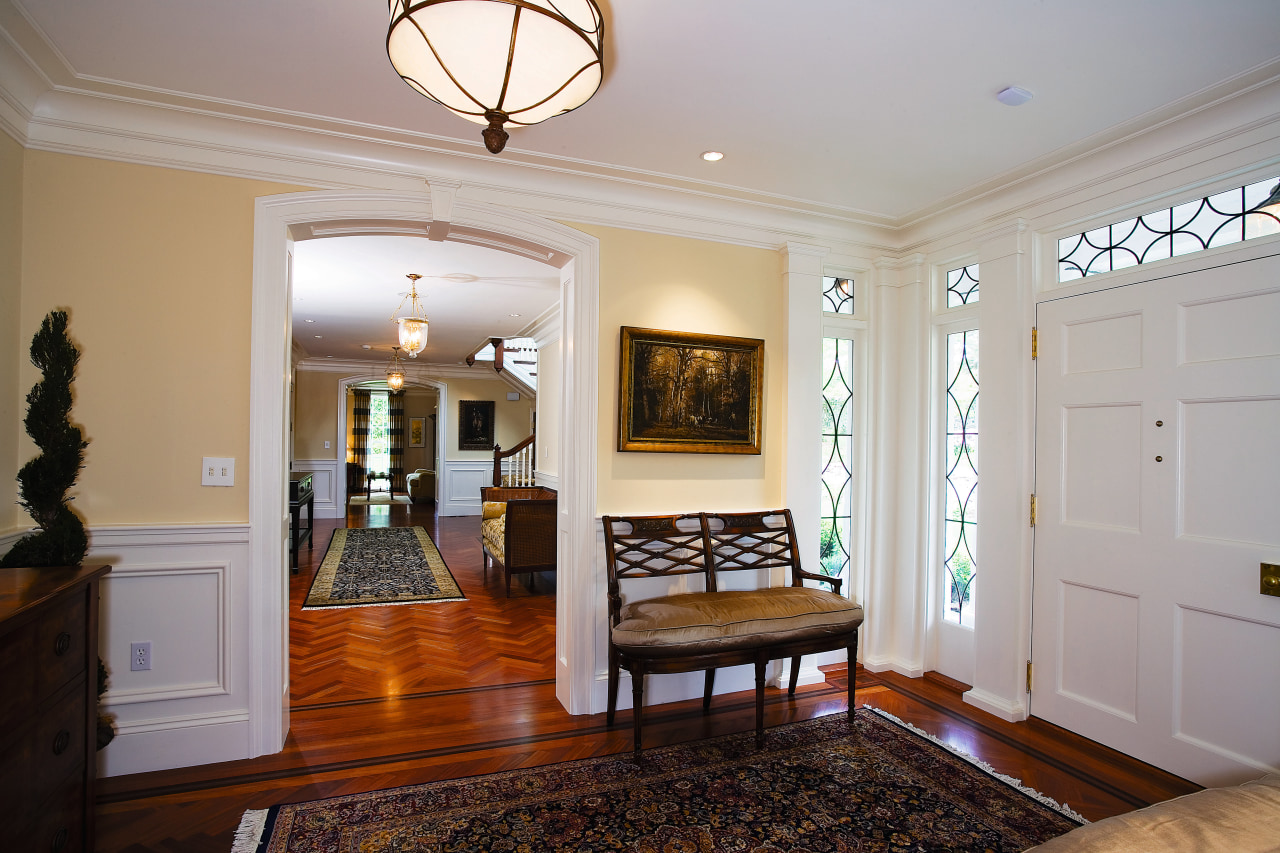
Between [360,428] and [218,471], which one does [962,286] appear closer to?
[218,471]

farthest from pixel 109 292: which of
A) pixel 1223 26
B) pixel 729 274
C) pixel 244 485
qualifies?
pixel 1223 26

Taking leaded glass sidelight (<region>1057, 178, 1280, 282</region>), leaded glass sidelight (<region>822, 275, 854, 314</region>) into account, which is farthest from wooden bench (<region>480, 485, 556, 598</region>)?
leaded glass sidelight (<region>1057, 178, 1280, 282</region>)

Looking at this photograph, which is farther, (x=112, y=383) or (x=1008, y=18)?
(x=112, y=383)

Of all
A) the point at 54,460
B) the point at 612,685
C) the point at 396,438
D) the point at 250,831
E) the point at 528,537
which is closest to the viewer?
the point at 250,831

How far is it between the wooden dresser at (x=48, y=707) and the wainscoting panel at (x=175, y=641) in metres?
0.58

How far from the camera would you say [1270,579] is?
2381mm

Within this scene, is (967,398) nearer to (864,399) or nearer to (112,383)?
(864,399)

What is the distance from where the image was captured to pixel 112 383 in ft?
8.61

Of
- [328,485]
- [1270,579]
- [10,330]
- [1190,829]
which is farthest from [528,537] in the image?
[328,485]

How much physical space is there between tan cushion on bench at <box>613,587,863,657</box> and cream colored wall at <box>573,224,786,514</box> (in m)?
0.57

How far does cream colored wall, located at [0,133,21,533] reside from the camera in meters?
2.38

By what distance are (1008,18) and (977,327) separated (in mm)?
1884

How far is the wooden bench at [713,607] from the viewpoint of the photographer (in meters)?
2.80

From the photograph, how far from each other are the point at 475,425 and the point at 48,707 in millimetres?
9638
